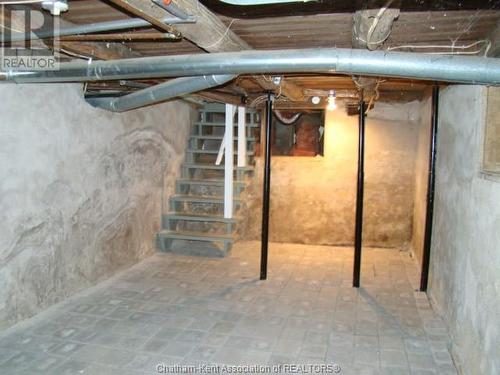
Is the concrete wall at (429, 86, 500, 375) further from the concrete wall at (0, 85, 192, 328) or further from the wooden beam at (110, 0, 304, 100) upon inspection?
the concrete wall at (0, 85, 192, 328)

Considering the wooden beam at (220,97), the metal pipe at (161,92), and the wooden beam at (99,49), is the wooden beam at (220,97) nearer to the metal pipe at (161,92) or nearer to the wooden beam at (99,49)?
the metal pipe at (161,92)

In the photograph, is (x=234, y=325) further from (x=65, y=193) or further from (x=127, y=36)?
(x=127, y=36)

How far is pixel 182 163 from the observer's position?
564 cm

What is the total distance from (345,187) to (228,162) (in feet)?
5.99

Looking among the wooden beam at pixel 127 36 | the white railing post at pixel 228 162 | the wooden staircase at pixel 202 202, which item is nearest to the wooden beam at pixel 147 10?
the wooden beam at pixel 127 36

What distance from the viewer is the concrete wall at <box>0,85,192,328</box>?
2826 millimetres

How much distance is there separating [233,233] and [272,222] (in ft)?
3.06

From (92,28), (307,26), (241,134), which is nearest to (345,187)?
(241,134)

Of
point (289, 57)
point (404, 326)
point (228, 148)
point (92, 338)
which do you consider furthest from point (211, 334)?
point (228, 148)

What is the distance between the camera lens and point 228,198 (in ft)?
15.9

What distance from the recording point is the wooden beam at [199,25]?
1588 mm

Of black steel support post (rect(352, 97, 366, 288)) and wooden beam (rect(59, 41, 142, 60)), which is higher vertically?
wooden beam (rect(59, 41, 142, 60))

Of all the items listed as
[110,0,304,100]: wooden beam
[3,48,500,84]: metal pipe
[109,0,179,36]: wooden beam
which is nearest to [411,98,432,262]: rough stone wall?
[3,48,500,84]: metal pipe

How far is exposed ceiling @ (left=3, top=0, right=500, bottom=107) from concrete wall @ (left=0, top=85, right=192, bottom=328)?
0.76 meters
